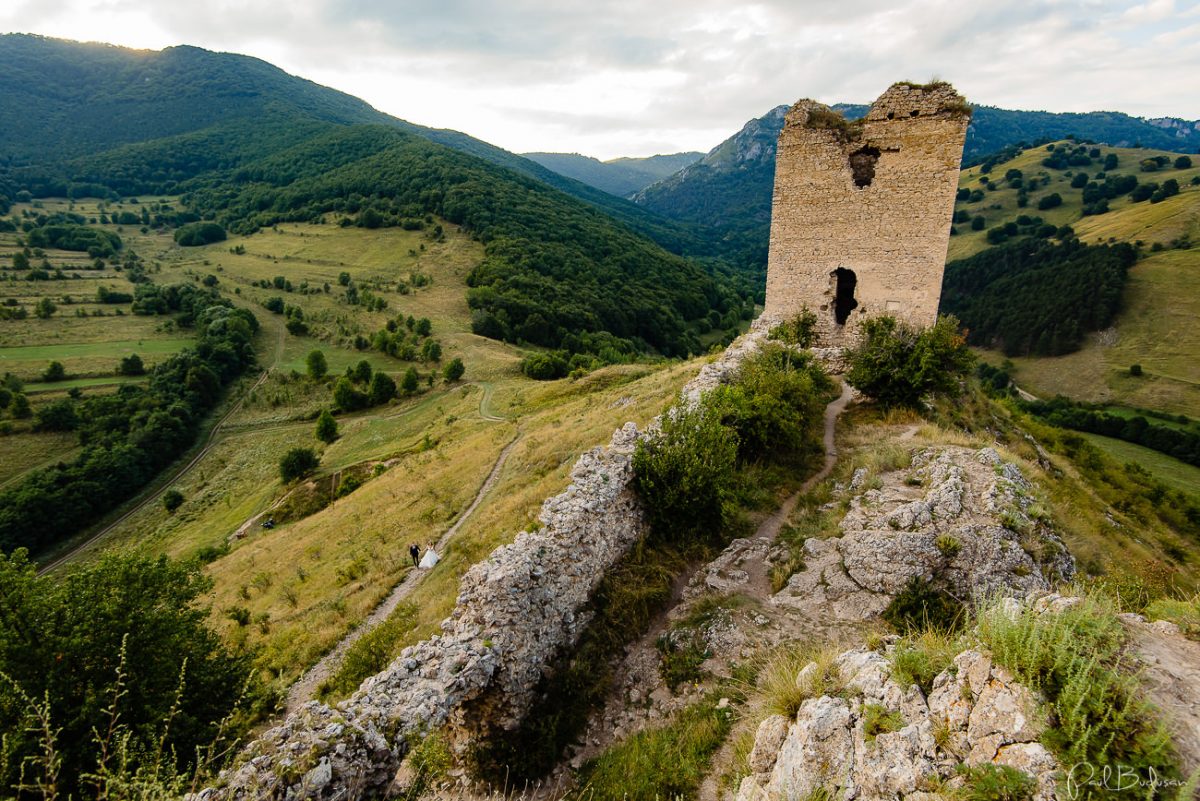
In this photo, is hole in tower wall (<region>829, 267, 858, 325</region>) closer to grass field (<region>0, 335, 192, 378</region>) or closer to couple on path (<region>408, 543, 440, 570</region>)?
couple on path (<region>408, 543, 440, 570</region>)

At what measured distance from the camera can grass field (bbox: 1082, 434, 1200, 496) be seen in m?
48.9

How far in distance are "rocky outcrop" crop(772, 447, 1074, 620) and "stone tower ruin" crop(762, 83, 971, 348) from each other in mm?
Result: 8010

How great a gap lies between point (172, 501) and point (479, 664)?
5622cm

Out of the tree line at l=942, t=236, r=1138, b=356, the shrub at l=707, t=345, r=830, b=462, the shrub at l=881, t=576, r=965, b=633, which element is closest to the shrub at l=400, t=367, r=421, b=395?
the shrub at l=707, t=345, r=830, b=462

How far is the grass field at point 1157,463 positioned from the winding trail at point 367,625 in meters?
54.4

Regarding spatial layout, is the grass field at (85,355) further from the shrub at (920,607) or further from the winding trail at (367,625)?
the shrub at (920,607)

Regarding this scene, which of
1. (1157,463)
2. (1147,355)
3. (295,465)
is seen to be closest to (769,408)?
(295,465)

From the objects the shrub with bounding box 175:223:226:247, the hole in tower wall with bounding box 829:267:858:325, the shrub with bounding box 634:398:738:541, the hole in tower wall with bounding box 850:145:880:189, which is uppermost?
the hole in tower wall with bounding box 850:145:880:189

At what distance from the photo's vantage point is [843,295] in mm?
19594

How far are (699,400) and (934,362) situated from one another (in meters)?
7.07

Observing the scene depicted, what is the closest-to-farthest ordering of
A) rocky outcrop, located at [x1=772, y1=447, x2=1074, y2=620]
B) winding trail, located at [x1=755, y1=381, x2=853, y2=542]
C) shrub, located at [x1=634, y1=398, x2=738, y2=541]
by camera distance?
rocky outcrop, located at [x1=772, y1=447, x2=1074, y2=620] < shrub, located at [x1=634, y1=398, x2=738, y2=541] < winding trail, located at [x1=755, y1=381, x2=853, y2=542]

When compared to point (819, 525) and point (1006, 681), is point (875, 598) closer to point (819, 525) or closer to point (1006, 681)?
point (819, 525)

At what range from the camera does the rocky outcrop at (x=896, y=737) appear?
3861 millimetres

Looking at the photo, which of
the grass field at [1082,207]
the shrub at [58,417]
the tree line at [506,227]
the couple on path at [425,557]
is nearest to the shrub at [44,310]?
the shrub at [58,417]
